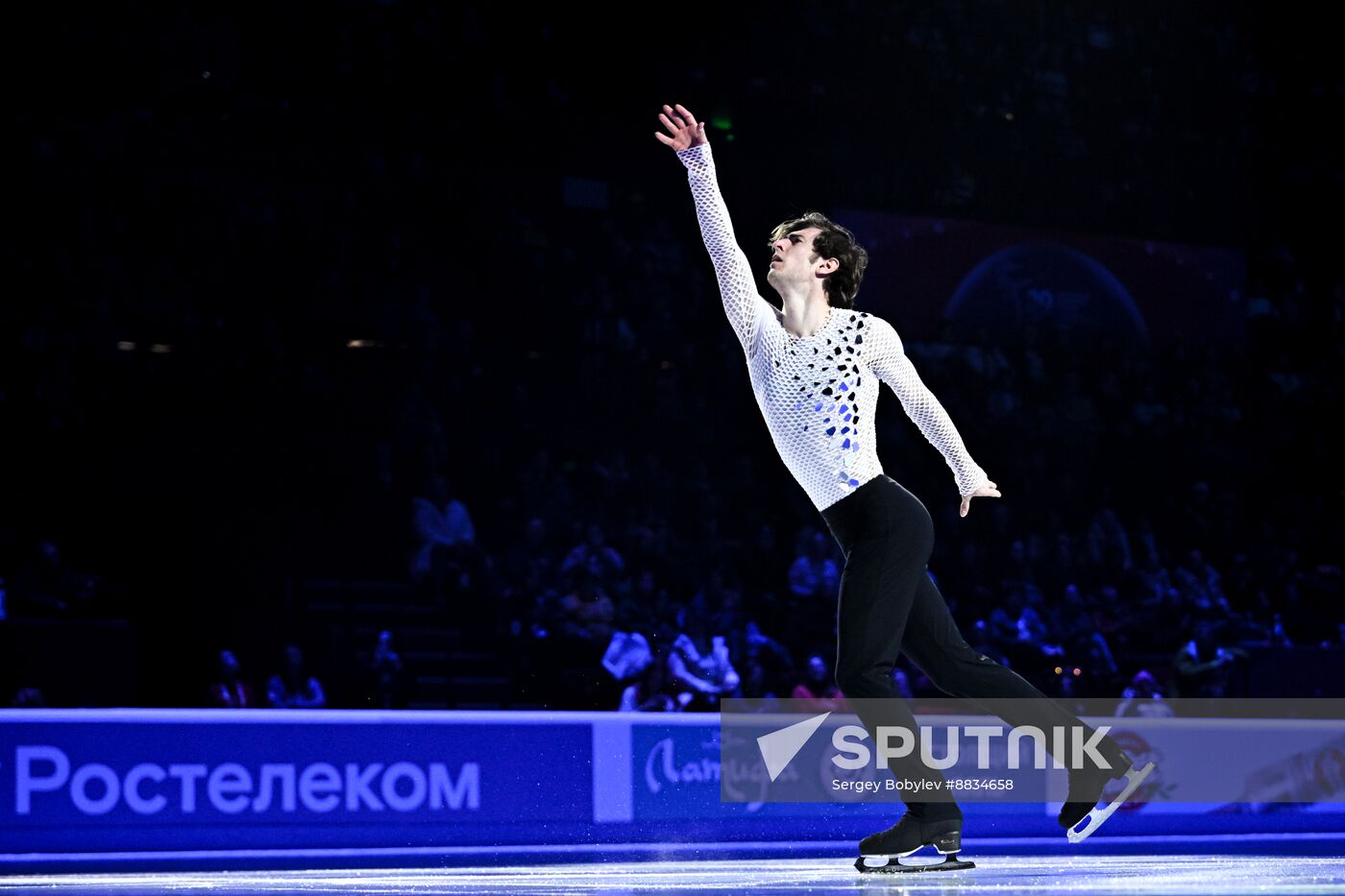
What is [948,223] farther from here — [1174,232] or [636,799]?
[636,799]

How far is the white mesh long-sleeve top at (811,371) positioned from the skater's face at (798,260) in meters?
0.11

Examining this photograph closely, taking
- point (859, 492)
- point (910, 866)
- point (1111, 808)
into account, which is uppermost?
point (859, 492)

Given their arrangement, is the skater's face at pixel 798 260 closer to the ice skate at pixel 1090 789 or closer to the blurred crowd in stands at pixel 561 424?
the ice skate at pixel 1090 789

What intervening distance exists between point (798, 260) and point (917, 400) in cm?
55

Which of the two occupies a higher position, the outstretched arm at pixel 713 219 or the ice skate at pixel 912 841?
the outstretched arm at pixel 713 219

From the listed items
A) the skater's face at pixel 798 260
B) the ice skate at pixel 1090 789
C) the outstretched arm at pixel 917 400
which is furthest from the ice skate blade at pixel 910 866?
the skater's face at pixel 798 260

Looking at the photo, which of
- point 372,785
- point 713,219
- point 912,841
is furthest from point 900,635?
point 372,785

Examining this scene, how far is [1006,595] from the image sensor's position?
14133 mm

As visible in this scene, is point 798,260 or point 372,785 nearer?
point 798,260

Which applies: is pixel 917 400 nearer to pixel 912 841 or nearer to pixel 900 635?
pixel 900 635

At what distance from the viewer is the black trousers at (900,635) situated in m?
4.42

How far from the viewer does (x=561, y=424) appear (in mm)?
14555

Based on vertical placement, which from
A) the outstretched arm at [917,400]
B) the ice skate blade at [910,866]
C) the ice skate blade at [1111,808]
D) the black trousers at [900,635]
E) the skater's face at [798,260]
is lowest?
the ice skate blade at [910,866]

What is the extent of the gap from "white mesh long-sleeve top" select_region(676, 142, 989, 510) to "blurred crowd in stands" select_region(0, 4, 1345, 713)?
213 inches
